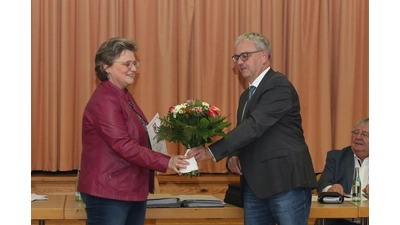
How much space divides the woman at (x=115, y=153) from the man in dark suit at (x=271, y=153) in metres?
0.40

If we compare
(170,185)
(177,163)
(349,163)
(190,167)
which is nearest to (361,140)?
(349,163)

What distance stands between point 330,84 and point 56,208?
11.5ft

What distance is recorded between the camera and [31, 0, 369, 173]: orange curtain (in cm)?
574

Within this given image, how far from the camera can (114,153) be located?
307cm

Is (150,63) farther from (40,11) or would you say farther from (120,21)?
(40,11)

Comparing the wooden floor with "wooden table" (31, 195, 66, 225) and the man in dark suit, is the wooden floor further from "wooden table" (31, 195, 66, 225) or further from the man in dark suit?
the man in dark suit

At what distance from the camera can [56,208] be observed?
366 cm

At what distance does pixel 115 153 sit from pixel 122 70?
1.58 feet

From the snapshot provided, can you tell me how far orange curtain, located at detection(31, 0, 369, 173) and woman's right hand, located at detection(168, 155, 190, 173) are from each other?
8.07 feet

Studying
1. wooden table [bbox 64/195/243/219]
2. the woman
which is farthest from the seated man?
the woman

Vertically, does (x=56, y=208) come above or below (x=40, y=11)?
below

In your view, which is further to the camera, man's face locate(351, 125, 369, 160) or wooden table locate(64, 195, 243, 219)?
man's face locate(351, 125, 369, 160)
